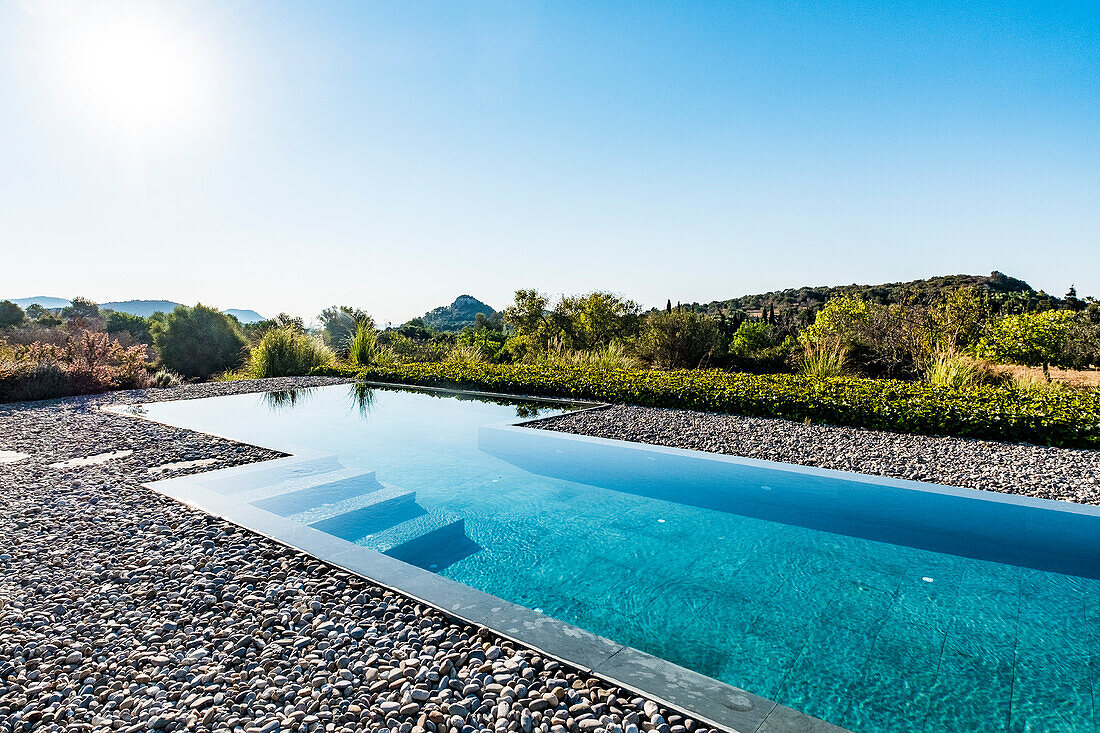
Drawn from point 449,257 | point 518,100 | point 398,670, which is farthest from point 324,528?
point 449,257

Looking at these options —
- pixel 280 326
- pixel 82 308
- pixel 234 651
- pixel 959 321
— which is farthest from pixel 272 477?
pixel 82 308

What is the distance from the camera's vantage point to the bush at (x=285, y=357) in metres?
12.2

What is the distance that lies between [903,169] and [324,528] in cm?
1129

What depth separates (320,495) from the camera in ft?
12.8

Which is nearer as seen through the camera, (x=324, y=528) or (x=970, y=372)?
(x=324, y=528)

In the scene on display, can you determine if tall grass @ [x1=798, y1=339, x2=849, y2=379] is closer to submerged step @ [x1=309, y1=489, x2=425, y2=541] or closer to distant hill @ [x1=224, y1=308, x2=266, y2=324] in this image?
submerged step @ [x1=309, y1=489, x2=425, y2=541]

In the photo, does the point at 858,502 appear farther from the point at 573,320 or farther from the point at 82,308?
the point at 82,308

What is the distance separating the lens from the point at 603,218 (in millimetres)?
14141

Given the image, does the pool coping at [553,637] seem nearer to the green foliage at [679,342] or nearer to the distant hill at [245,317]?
the green foliage at [679,342]

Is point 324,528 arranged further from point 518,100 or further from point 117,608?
point 518,100

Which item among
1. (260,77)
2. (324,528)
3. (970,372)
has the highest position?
(260,77)

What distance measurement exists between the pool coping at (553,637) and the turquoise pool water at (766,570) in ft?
1.13

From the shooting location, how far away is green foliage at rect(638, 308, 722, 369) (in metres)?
12.4

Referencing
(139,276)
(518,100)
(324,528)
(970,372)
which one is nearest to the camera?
(324,528)
